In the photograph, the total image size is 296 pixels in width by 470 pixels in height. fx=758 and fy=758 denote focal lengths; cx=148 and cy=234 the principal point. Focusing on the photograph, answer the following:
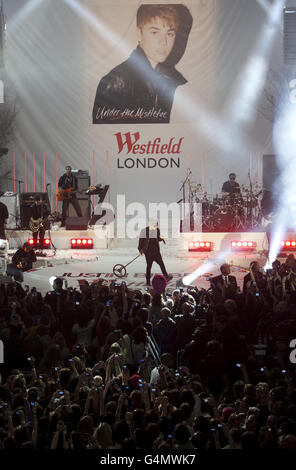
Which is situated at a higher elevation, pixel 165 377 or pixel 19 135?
pixel 19 135

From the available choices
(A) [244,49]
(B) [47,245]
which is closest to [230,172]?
(A) [244,49]

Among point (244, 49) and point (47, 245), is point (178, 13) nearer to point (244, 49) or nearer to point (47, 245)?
point (244, 49)

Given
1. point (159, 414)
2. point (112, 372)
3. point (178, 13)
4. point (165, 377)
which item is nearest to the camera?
point (159, 414)

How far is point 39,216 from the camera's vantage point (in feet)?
56.4

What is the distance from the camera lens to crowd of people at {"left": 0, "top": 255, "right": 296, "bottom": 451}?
5.05m

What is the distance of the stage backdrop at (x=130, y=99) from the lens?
62.7 ft

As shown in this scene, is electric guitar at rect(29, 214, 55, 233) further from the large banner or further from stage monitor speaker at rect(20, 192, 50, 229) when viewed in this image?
the large banner

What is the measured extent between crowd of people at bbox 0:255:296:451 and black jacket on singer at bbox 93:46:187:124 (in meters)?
9.92

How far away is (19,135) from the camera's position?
1988 cm

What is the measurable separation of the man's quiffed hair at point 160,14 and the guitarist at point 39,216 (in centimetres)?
530

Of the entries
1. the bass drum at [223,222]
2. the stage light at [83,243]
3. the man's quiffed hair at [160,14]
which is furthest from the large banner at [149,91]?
the stage light at [83,243]

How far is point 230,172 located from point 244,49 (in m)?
3.12

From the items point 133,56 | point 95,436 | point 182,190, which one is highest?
point 133,56

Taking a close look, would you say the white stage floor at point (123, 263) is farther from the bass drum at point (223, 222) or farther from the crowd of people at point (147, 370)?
the crowd of people at point (147, 370)
